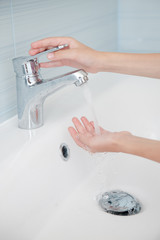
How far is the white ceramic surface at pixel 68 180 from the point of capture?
0.70 metres

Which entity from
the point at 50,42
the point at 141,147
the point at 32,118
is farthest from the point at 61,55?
the point at 141,147

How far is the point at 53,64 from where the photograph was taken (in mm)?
861

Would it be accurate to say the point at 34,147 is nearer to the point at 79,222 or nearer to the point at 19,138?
the point at 19,138

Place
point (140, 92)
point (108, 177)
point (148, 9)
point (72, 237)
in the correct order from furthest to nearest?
point (148, 9)
point (140, 92)
point (108, 177)
point (72, 237)

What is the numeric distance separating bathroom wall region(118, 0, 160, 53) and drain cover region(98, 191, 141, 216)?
0.64 m

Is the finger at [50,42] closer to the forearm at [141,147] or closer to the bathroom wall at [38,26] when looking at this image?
the bathroom wall at [38,26]

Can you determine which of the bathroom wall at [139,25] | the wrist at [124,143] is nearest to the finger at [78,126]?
the wrist at [124,143]

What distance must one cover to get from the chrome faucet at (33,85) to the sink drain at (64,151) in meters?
0.07

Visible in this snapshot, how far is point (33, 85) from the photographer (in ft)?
2.52

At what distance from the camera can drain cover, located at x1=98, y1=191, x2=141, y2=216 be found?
794 millimetres

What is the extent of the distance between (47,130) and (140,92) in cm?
43

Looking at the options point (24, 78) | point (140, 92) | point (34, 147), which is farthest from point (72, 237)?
point (140, 92)

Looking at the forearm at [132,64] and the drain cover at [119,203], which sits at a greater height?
the forearm at [132,64]

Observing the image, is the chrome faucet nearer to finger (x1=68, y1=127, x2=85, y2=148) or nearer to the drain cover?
finger (x1=68, y1=127, x2=85, y2=148)
